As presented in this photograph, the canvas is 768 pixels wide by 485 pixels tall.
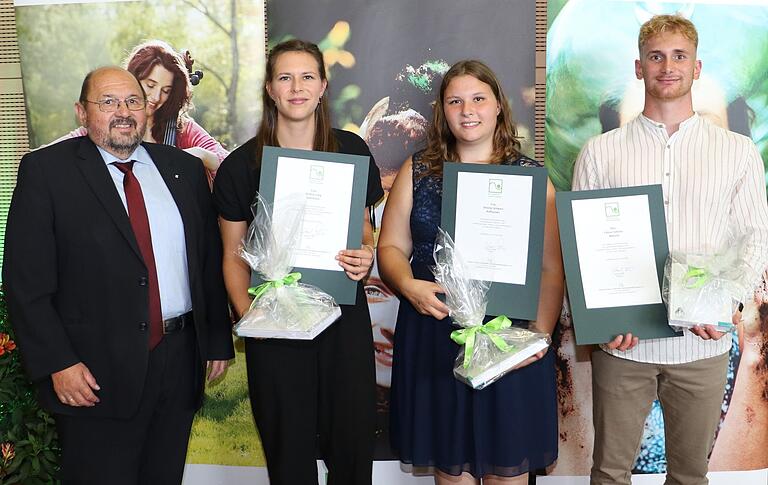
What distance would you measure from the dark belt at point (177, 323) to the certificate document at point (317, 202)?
503 mm

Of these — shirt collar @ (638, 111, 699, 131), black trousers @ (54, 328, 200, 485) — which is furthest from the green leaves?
shirt collar @ (638, 111, 699, 131)

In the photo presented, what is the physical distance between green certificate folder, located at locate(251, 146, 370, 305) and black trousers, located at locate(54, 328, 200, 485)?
462 millimetres

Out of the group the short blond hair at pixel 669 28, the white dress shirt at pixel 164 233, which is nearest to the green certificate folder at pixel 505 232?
the short blond hair at pixel 669 28

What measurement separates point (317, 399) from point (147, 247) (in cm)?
87

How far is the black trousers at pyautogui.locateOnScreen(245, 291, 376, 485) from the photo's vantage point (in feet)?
8.44

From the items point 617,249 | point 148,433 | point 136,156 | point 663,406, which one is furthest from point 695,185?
point 148,433

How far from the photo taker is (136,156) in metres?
2.64

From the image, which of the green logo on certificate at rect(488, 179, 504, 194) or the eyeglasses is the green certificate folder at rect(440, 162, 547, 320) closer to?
Answer: the green logo on certificate at rect(488, 179, 504, 194)

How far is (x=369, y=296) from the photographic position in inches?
146

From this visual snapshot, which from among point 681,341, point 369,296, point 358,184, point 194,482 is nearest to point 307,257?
point 358,184

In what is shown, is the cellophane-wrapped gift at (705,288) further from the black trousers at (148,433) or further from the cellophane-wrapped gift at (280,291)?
the black trousers at (148,433)

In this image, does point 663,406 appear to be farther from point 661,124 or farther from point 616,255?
point 661,124

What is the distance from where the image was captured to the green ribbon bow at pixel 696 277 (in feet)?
7.75

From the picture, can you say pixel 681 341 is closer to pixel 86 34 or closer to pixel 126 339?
pixel 126 339
